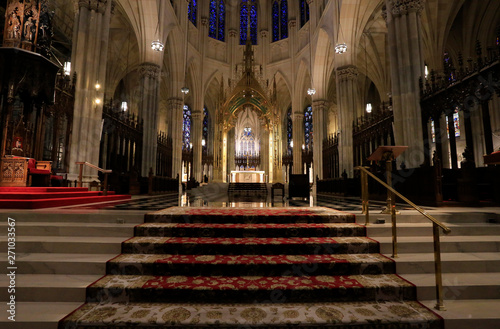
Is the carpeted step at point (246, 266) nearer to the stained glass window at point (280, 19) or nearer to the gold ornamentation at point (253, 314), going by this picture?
the gold ornamentation at point (253, 314)

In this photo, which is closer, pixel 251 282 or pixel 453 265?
pixel 251 282

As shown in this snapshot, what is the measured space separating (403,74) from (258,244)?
8.10 metres

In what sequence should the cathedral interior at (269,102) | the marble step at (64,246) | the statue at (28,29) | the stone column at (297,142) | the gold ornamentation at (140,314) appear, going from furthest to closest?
the stone column at (297,142) < the statue at (28,29) < the cathedral interior at (269,102) < the marble step at (64,246) < the gold ornamentation at (140,314)

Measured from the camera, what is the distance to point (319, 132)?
1761cm

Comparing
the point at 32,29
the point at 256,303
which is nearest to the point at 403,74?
the point at 256,303

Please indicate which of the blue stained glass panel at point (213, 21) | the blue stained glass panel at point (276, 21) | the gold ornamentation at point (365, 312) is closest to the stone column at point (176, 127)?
the blue stained glass panel at point (213, 21)

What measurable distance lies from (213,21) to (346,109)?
16.6 m

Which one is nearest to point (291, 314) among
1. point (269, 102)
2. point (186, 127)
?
point (269, 102)

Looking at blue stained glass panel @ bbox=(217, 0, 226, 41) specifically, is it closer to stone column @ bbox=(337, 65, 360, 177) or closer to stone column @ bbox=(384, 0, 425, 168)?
stone column @ bbox=(337, 65, 360, 177)

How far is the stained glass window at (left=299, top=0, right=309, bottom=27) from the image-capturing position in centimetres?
2022

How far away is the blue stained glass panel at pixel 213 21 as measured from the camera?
72.9ft

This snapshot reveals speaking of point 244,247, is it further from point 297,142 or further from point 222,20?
point 222,20

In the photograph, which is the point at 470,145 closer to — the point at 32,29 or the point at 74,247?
the point at 74,247

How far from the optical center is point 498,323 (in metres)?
1.93
